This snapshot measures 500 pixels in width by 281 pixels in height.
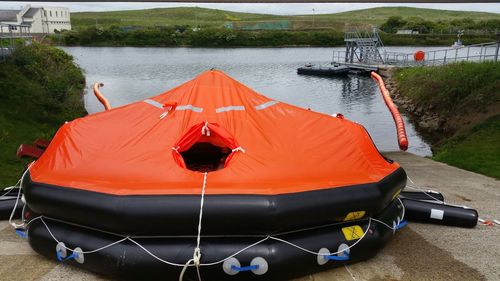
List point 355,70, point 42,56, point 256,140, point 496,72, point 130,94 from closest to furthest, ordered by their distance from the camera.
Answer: point 256,140
point 496,72
point 42,56
point 130,94
point 355,70

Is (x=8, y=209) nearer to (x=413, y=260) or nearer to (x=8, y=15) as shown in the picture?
(x=413, y=260)

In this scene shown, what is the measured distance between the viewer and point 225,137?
5191 millimetres

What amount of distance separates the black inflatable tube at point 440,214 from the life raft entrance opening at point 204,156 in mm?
2568

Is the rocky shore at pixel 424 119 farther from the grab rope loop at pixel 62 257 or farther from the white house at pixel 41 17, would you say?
the white house at pixel 41 17

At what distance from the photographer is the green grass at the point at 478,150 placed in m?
10.0

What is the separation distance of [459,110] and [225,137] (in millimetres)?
14197

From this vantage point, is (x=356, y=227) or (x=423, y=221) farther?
(x=423, y=221)

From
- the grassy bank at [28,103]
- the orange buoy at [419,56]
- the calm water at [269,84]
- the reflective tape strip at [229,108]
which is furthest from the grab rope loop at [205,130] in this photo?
the orange buoy at [419,56]

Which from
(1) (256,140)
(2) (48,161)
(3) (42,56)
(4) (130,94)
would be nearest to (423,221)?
(1) (256,140)

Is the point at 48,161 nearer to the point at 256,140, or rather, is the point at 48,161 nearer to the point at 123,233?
the point at 123,233

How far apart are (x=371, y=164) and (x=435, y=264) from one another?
1.29 metres

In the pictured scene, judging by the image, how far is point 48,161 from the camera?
209 inches

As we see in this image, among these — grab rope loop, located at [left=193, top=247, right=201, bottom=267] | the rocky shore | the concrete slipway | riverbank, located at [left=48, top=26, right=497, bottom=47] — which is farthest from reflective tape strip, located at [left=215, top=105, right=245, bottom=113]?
riverbank, located at [left=48, top=26, right=497, bottom=47]

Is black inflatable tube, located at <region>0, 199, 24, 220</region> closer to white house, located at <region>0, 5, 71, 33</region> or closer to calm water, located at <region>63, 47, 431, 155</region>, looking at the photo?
calm water, located at <region>63, 47, 431, 155</region>
